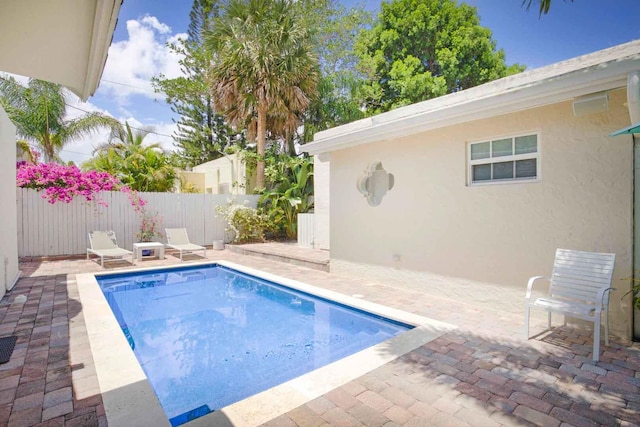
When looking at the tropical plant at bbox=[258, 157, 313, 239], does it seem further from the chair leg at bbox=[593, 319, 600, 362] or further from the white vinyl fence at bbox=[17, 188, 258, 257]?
the chair leg at bbox=[593, 319, 600, 362]

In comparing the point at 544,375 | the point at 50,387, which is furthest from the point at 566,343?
the point at 50,387

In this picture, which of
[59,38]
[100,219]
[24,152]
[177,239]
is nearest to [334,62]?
[177,239]

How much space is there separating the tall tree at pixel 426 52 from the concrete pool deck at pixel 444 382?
24529 mm

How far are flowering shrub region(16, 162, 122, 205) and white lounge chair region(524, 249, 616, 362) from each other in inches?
640

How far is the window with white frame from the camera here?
7016 millimetres

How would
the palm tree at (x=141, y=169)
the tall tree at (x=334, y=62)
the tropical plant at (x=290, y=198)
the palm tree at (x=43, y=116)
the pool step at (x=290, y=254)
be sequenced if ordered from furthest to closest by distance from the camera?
the palm tree at (x=43, y=116), the tall tree at (x=334, y=62), the palm tree at (x=141, y=169), the tropical plant at (x=290, y=198), the pool step at (x=290, y=254)

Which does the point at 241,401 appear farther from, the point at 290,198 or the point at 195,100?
the point at 195,100

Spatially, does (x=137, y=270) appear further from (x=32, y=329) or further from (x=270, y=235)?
(x=270, y=235)

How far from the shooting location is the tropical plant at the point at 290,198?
64.0ft

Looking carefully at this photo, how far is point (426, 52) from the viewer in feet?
97.6

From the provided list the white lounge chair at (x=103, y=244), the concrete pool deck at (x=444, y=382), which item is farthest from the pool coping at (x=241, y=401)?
the white lounge chair at (x=103, y=244)

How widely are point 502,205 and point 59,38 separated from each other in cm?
783

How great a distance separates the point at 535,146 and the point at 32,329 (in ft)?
33.6

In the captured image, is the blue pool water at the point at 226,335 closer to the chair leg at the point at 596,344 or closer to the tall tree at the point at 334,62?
the chair leg at the point at 596,344
